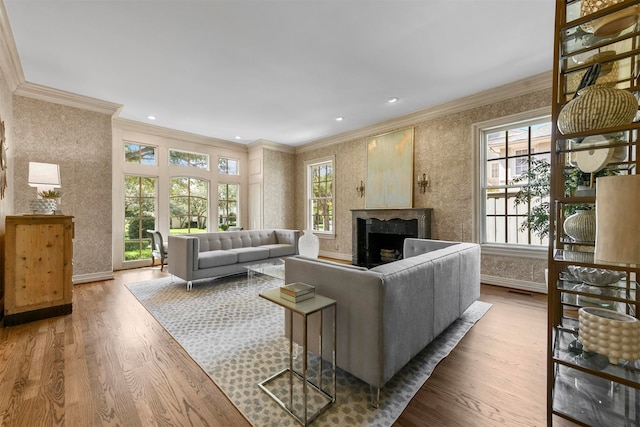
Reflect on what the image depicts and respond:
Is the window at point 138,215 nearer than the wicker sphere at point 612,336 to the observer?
No

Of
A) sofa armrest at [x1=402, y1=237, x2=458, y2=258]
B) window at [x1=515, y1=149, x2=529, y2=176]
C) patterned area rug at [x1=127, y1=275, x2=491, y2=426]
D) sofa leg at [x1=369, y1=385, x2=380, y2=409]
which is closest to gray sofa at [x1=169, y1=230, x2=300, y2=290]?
patterned area rug at [x1=127, y1=275, x2=491, y2=426]

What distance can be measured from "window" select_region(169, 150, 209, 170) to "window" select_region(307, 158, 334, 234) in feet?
8.15

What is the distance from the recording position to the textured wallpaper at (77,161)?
3.68 metres

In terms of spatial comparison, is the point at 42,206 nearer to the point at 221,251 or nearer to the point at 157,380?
the point at 221,251

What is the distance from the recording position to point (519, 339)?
2.32 meters

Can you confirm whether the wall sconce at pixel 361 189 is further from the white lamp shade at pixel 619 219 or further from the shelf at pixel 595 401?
the white lamp shade at pixel 619 219

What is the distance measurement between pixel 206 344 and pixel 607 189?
2.60 metres

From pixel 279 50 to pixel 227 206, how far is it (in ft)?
14.8

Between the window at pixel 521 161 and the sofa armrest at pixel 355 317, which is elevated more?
the window at pixel 521 161

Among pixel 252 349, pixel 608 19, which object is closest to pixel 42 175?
pixel 252 349

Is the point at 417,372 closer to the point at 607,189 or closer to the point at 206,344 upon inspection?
the point at 607,189

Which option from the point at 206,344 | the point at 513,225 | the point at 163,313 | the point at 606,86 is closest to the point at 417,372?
the point at 206,344

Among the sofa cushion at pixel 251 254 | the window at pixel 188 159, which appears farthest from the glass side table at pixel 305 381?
the window at pixel 188 159

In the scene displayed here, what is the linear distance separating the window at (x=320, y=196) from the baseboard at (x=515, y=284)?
127 inches
